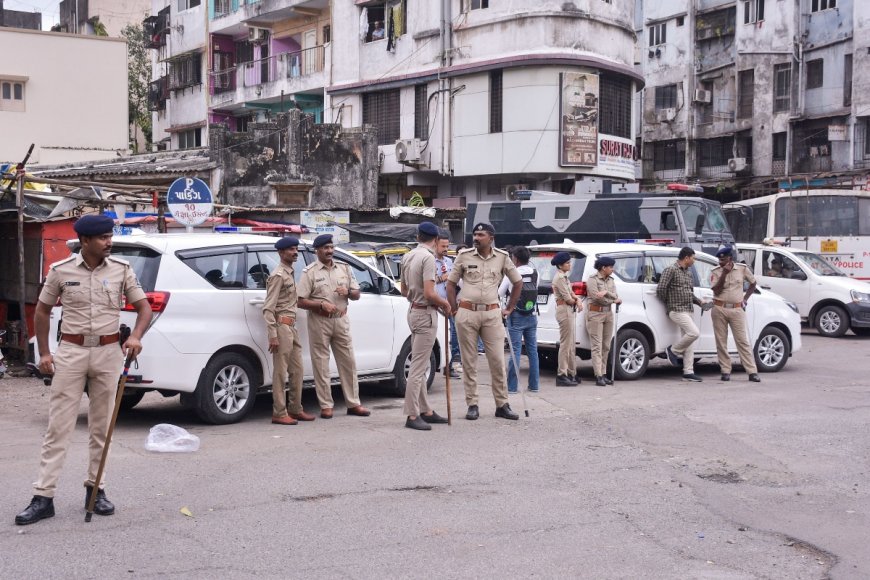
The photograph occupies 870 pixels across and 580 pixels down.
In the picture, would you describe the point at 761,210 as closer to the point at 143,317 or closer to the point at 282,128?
the point at 282,128

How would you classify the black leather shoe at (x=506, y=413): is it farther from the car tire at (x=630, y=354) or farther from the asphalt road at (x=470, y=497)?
the car tire at (x=630, y=354)

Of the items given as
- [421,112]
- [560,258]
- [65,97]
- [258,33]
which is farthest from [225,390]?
[258,33]

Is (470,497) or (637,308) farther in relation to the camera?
(637,308)

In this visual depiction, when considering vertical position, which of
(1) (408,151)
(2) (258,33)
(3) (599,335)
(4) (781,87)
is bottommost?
(3) (599,335)

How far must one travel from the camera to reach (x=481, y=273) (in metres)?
9.70

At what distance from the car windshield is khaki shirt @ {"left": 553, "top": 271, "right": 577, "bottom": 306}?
34.9ft

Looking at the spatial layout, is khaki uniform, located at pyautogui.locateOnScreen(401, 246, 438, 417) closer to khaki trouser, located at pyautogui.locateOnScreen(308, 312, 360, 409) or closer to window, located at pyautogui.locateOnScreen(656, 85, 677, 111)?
khaki trouser, located at pyautogui.locateOnScreen(308, 312, 360, 409)

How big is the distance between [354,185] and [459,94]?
14.6ft

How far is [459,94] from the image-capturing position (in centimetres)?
3136

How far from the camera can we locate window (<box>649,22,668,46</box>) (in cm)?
4553

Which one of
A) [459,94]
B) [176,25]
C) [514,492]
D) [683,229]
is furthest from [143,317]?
A: [176,25]

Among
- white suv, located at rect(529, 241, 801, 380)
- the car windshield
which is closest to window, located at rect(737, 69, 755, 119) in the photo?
the car windshield

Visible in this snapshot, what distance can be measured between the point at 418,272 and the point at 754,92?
35.5 m

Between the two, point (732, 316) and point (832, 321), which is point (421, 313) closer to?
point (732, 316)
